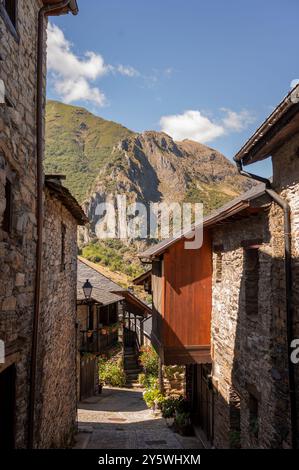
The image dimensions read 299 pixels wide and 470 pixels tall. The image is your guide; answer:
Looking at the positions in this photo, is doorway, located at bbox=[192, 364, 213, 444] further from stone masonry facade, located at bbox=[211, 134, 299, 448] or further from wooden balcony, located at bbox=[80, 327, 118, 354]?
wooden balcony, located at bbox=[80, 327, 118, 354]

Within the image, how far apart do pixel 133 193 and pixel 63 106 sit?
223 ft

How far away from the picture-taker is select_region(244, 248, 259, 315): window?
811 cm

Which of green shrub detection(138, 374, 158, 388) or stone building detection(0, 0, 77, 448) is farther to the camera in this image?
green shrub detection(138, 374, 158, 388)

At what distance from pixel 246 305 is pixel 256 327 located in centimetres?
60

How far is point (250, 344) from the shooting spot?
8.00m

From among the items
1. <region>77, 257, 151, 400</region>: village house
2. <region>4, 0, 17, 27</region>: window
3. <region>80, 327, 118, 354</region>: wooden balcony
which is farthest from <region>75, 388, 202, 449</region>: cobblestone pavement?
<region>4, 0, 17, 27</region>: window

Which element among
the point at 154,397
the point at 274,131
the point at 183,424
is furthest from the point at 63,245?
the point at 154,397

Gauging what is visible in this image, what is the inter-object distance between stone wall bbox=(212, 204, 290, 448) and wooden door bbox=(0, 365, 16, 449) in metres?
3.91

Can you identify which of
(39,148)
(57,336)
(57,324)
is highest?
(39,148)

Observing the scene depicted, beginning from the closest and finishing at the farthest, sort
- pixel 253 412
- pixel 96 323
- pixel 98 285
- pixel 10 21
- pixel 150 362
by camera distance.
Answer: pixel 10 21 < pixel 253 412 < pixel 96 323 < pixel 98 285 < pixel 150 362

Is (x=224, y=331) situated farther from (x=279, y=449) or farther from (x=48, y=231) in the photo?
(x=48, y=231)

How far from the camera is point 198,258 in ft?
35.1

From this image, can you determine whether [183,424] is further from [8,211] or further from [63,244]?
[8,211]

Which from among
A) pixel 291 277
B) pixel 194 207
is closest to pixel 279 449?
pixel 291 277
